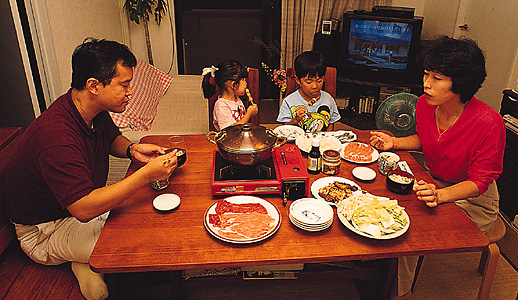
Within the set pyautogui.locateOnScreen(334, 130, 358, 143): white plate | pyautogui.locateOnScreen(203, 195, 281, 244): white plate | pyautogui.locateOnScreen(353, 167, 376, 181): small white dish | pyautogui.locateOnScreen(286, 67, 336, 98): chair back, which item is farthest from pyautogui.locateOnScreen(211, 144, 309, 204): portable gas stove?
pyautogui.locateOnScreen(286, 67, 336, 98): chair back

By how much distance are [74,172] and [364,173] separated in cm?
120

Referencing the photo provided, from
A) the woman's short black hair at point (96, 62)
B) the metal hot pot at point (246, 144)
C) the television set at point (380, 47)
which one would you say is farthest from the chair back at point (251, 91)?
the television set at point (380, 47)

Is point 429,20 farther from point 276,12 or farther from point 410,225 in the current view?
point 410,225

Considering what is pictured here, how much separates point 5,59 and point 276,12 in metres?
3.05

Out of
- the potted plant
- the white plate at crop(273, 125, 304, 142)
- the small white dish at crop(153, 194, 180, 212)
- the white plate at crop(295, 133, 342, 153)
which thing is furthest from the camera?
the potted plant

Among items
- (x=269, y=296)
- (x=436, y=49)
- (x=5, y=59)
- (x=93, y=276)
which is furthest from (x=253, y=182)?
A: (x=5, y=59)

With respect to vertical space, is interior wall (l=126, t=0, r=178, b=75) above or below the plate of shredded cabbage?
above

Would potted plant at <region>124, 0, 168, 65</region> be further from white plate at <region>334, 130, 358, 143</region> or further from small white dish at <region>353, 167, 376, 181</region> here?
small white dish at <region>353, 167, 376, 181</region>

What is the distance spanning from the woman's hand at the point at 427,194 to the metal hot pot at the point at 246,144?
0.61 meters

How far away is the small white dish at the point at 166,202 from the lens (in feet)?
4.63

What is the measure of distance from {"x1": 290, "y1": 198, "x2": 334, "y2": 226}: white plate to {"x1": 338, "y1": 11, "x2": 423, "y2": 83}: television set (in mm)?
2994

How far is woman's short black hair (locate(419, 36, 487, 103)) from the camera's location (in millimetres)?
1609

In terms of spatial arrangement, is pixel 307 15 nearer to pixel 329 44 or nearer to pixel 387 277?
pixel 329 44

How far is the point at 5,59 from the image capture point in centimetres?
254
